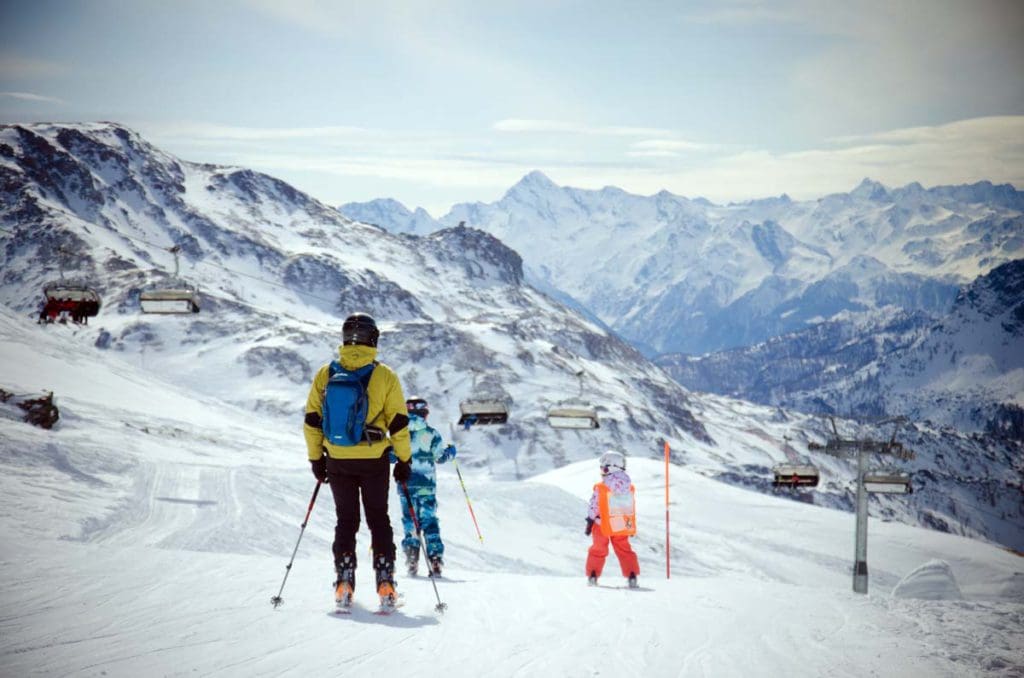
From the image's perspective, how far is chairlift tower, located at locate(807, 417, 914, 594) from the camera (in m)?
21.1

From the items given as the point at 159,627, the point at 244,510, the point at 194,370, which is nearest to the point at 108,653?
the point at 159,627

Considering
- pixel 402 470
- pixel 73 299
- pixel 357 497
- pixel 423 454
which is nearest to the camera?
pixel 357 497

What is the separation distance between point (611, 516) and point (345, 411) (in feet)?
21.8

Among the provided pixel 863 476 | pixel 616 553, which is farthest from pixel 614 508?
pixel 863 476

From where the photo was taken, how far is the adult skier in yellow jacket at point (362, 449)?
9.36m

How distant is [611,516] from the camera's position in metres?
14.5

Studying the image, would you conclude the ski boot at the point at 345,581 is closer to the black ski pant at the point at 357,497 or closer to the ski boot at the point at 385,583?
the black ski pant at the point at 357,497

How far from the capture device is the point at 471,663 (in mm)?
7617

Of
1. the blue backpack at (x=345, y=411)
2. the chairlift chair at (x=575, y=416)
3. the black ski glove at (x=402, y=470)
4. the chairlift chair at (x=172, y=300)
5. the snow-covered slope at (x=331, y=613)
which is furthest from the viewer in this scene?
the chairlift chair at (x=172, y=300)

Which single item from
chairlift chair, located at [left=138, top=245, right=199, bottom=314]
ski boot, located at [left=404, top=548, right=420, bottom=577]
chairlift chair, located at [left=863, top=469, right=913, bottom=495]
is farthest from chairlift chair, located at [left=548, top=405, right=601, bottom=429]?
ski boot, located at [left=404, top=548, right=420, bottom=577]

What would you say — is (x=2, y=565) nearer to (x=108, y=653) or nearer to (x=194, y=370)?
(x=108, y=653)

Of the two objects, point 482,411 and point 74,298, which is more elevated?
point 74,298

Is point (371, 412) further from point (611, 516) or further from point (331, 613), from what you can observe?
point (611, 516)

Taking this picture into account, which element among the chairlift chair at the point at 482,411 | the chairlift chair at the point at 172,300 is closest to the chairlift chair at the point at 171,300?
the chairlift chair at the point at 172,300
